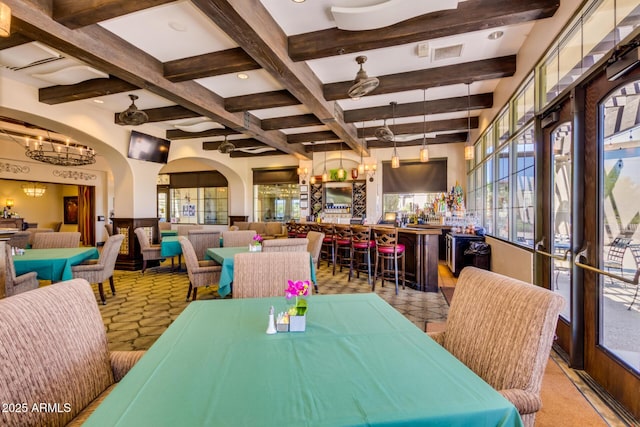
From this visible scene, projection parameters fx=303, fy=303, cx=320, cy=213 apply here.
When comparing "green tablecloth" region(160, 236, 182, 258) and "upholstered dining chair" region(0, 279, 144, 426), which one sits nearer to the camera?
"upholstered dining chair" region(0, 279, 144, 426)

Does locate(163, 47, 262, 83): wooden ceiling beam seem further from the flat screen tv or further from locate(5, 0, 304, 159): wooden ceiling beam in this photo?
the flat screen tv

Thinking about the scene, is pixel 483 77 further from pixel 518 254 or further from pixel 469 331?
pixel 469 331

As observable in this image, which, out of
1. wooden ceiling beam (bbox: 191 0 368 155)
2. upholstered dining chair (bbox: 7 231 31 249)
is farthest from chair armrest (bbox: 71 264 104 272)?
wooden ceiling beam (bbox: 191 0 368 155)

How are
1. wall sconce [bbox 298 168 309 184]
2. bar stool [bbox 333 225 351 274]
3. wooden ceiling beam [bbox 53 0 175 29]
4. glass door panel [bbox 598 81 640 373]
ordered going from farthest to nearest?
wall sconce [bbox 298 168 309 184] < bar stool [bbox 333 225 351 274] < wooden ceiling beam [bbox 53 0 175 29] < glass door panel [bbox 598 81 640 373]

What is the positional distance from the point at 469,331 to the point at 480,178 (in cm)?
626

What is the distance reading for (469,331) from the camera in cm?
146

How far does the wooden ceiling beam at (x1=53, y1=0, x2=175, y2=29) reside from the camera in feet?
8.43

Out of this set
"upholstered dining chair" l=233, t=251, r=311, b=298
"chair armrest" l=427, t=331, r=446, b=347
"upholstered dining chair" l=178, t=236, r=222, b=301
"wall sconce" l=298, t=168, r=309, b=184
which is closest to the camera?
"chair armrest" l=427, t=331, r=446, b=347

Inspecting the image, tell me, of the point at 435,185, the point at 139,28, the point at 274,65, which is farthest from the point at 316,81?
the point at 435,185

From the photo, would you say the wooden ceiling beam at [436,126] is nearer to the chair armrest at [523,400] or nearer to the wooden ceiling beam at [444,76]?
the wooden ceiling beam at [444,76]

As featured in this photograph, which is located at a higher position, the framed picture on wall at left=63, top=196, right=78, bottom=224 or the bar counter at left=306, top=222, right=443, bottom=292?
the framed picture on wall at left=63, top=196, right=78, bottom=224

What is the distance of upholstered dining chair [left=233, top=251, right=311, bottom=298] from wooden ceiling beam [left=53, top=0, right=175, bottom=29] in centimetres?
225

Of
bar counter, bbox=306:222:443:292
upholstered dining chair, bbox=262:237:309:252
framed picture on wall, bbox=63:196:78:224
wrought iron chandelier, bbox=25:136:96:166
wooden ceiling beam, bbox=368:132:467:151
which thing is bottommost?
bar counter, bbox=306:222:443:292

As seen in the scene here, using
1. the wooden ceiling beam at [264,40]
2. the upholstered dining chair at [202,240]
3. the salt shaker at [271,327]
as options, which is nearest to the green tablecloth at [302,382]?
the salt shaker at [271,327]
